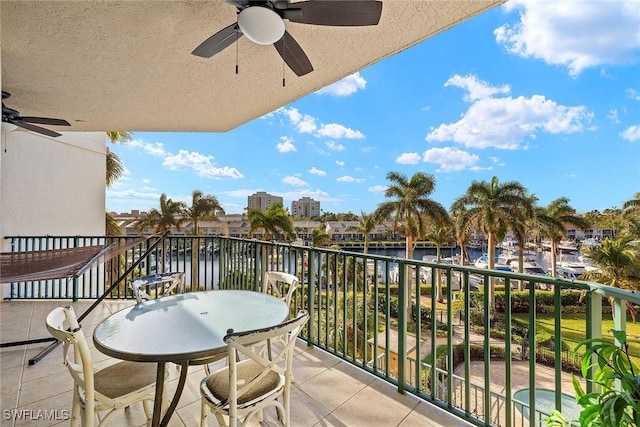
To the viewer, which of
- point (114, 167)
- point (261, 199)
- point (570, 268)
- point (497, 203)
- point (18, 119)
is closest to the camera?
point (18, 119)

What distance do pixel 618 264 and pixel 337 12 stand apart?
19351 mm

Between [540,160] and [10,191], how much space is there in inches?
A: 2241

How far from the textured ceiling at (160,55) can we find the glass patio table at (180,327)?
226 cm

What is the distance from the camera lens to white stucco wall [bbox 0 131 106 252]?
4805 mm

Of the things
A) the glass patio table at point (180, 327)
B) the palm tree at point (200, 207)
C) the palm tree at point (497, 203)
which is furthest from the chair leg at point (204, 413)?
the palm tree at point (200, 207)

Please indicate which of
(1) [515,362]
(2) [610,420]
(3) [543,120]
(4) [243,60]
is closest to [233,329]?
(2) [610,420]

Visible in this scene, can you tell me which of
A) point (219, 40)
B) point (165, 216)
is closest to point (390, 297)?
point (219, 40)

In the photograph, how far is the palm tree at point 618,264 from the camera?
13.8 metres

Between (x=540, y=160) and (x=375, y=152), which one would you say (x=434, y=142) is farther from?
(x=540, y=160)

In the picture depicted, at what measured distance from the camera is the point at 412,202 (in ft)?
64.1

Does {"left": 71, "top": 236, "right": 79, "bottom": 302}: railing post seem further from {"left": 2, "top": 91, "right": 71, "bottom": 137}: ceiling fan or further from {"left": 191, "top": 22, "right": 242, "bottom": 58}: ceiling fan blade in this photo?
{"left": 191, "top": 22, "right": 242, "bottom": 58}: ceiling fan blade

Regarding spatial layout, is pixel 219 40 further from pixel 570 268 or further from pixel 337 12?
pixel 570 268

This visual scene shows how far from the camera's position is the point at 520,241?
64.3ft

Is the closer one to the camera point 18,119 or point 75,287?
point 18,119
